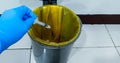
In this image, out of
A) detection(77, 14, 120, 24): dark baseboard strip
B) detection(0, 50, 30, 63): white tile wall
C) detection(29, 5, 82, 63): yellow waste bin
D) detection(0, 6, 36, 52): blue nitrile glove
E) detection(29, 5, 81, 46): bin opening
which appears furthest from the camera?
detection(77, 14, 120, 24): dark baseboard strip

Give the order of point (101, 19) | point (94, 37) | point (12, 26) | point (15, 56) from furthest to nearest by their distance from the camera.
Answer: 1. point (101, 19)
2. point (94, 37)
3. point (15, 56)
4. point (12, 26)

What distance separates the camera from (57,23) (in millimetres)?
1265

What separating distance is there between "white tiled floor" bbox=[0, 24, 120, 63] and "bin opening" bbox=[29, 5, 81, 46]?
23 centimetres

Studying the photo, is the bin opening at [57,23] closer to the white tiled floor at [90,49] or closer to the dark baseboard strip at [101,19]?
the white tiled floor at [90,49]

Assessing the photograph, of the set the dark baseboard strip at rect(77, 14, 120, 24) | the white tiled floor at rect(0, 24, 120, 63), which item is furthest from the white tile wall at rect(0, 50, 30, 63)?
the dark baseboard strip at rect(77, 14, 120, 24)

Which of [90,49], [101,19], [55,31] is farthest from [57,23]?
[101,19]

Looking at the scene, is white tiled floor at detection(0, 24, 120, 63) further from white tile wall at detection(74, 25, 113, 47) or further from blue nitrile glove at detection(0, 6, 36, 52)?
blue nitrile glove at detection(0, 6, 36, 52)

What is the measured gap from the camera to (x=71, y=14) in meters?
1.21

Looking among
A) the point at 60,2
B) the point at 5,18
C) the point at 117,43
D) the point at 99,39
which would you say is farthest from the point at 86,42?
the point at 5,18

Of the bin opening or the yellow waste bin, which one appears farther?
the bin opening

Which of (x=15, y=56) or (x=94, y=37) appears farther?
(x=94, y=37)

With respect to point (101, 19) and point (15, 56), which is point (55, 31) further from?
point (101, 19)

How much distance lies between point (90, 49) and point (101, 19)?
35 cm

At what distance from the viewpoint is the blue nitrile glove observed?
787 millimetres
